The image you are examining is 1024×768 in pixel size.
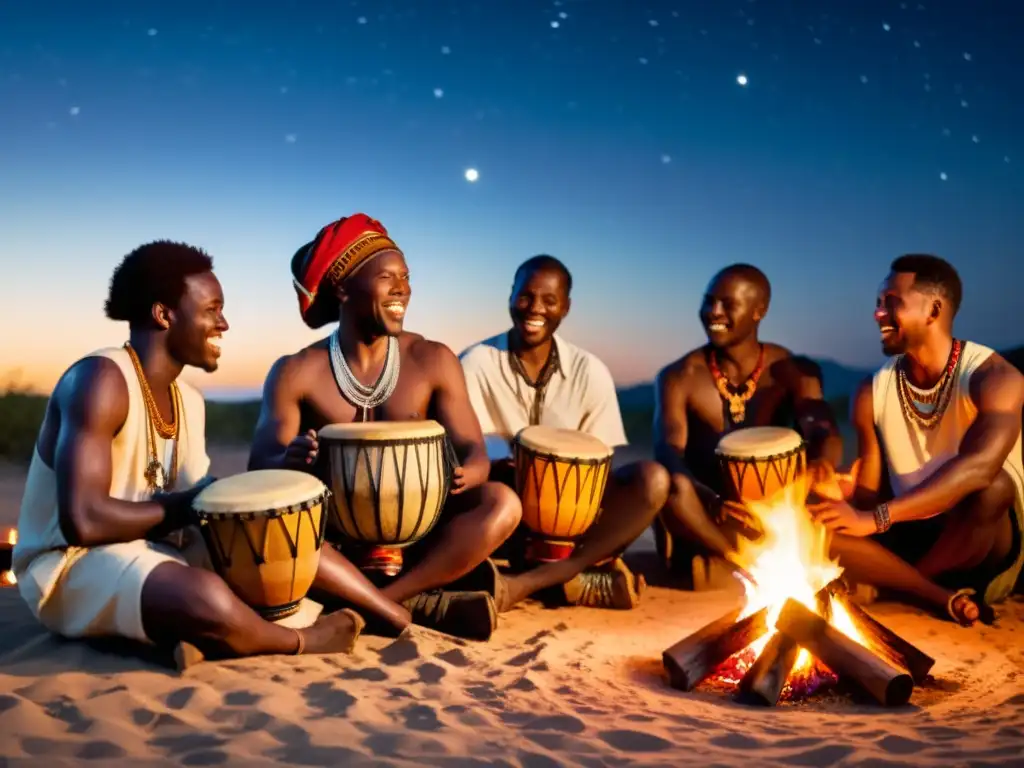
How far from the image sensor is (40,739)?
2895mm

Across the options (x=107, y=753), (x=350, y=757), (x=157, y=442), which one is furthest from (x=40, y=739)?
(x=157, y=442)

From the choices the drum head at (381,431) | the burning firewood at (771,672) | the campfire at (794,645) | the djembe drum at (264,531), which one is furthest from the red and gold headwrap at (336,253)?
the burning firewood at (771,672)

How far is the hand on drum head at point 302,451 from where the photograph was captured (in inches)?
161

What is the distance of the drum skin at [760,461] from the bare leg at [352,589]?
1.73 meters

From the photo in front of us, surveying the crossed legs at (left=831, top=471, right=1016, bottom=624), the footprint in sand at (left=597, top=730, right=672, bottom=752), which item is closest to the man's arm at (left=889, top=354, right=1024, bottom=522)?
the crossed legs at (left=831, top=471, right=1016, bottom=624)

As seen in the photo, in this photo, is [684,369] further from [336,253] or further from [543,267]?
[336,253]

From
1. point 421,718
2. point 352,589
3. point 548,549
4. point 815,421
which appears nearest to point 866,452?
point 815,421

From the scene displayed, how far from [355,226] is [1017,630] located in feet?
11.9

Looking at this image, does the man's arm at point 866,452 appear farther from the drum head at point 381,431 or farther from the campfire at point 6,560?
the campfire at point 6,560

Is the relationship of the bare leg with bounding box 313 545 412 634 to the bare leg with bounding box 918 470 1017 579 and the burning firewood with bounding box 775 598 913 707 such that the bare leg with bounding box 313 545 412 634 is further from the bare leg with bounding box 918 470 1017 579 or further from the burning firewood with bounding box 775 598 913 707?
the bare leg with bounding box 918 470 1017 579

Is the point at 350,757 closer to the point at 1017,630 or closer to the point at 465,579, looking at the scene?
the point at 465,579

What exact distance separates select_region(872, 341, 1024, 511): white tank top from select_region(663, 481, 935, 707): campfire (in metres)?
1.01

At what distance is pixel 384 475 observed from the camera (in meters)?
4.12

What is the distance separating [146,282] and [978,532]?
3.87 metres
